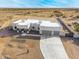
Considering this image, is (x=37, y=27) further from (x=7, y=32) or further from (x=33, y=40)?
(x=7, y=32)

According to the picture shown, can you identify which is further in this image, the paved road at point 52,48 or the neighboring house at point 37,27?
the neighboring house at point 37,27

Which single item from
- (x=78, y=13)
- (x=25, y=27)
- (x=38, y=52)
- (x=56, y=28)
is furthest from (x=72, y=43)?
(x=78, y=13)

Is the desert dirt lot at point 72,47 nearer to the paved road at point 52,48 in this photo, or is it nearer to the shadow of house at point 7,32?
the paved road at point 52,48

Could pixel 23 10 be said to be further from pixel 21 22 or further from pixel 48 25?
pixel 48 25

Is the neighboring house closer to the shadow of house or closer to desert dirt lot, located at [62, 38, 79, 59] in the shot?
the shadow of house

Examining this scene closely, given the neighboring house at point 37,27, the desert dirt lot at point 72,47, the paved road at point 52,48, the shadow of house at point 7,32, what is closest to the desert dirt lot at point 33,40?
the desert dirt lot at point 72,47
